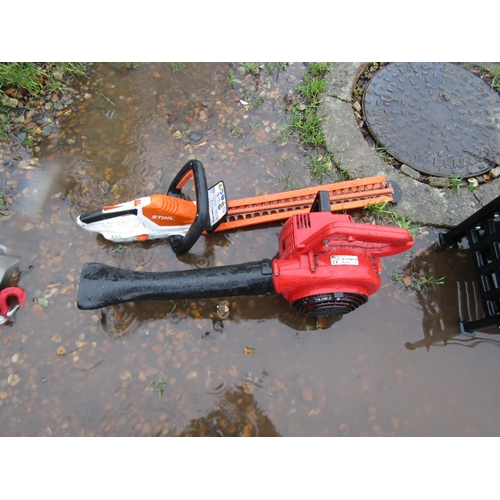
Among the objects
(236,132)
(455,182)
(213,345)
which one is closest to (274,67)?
(236,132)

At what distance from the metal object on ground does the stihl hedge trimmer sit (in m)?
0.64

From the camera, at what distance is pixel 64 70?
11.7ft

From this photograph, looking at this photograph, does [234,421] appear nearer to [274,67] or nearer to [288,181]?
[288,181]

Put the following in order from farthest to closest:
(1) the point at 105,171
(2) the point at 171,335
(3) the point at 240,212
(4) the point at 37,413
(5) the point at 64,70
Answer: (5) the point at 64,70
(1) the point at 105,171
(3) the point at 240,212
(2) the point at 171,335
(4) the point at 37,413

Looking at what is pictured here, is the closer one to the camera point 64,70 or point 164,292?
point 164,292

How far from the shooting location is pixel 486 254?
2.61 meters

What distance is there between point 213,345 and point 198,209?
106 cm

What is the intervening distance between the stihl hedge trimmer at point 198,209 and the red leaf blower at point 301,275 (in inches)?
12.2

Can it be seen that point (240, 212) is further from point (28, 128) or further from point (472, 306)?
point (28, 128)

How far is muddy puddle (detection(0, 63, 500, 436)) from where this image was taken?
249cm

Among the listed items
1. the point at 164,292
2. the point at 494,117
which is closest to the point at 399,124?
the point at 494,117

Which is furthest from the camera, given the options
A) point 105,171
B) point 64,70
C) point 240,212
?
point 64,70

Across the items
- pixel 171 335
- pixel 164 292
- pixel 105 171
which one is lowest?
pixel 171 335

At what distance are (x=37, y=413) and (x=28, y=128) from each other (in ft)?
8.23
